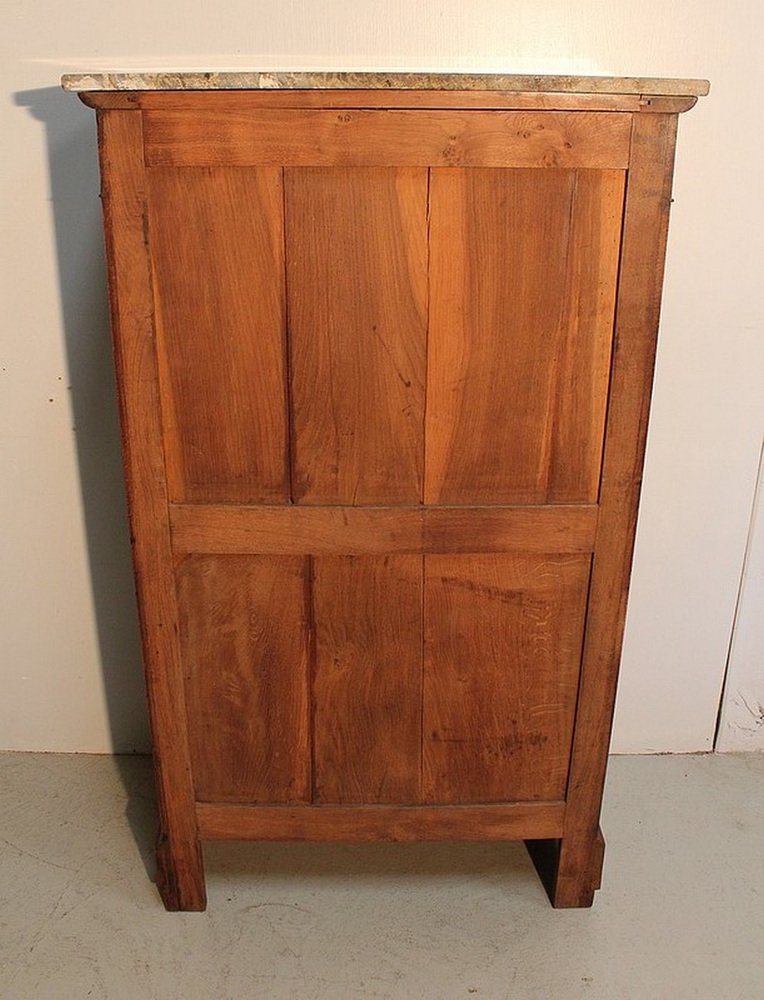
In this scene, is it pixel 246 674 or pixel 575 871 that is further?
pixel 575 871

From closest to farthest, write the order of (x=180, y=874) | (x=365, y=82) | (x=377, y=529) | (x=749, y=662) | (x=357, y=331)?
(x=365, y=82) → (x=357, y=331) → (x=377, y=529) → (x=180, y=874) → (x=749, y=662)

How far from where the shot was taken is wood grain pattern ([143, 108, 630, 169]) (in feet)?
4.11

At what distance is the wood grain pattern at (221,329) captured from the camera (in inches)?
50.9

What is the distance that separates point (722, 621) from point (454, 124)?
1.38 meters

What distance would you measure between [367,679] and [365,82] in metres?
0.96

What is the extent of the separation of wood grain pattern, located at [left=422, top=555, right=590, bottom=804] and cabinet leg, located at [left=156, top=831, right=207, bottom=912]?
0.47 m

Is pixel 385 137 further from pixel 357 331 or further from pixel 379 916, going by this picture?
pixel 379 916

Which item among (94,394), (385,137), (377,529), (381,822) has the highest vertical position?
(385,137)

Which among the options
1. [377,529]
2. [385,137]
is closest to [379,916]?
[377,529]

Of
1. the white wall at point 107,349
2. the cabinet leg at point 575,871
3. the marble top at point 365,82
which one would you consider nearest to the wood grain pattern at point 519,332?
the marble top at point 365,82

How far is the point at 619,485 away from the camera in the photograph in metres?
1.45

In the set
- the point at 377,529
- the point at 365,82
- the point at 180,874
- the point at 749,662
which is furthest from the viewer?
the point at 749,662

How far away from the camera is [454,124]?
125 centimetres

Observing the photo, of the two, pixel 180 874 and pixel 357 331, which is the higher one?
pixel 357 331
